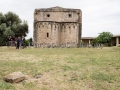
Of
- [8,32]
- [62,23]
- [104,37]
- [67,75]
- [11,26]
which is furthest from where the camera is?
[104,37]

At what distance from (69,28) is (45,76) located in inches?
1037

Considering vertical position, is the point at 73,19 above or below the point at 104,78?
above

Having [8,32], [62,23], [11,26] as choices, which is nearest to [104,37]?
[62,23]

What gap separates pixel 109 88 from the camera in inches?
434

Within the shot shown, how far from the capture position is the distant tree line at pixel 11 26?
4016cm

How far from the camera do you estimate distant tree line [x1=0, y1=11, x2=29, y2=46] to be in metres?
40.2

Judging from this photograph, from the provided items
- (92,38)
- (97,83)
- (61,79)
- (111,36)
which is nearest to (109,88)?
(97,83)

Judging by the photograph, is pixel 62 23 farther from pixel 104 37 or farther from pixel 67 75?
pixel 67 75

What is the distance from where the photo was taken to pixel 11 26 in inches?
1670

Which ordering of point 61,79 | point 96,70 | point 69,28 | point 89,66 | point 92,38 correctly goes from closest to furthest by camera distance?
1. point 61,79
2. point 96,70
3. point 89,66
4. point 69,28
5. point 92,38

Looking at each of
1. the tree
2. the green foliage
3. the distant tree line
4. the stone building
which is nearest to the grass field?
the stone building

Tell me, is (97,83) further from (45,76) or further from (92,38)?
(92,38)

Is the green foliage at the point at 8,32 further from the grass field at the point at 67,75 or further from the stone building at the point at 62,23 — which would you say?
the grass field at the point at 67,75

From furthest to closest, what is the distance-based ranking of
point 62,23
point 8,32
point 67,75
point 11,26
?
point 11,26, point 8,32, point 62,23, point 67,75
